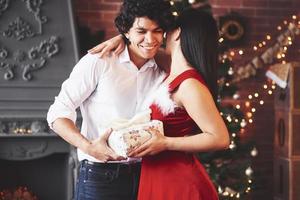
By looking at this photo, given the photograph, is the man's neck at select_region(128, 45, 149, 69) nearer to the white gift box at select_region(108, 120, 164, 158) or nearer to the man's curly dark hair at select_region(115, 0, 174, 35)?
the man's curly dark hair at select_region(115, 0, 174, 35)

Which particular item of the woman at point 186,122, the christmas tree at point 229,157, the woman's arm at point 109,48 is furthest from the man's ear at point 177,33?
the christmas tree at point 229,157

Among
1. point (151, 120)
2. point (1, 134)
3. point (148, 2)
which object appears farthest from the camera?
point (1, 134)

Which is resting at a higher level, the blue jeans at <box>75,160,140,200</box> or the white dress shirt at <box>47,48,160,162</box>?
the white dress shirt at <box>47,48,160,162</box>

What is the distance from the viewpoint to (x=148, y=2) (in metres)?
1.90

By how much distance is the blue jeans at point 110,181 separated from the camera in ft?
6.65

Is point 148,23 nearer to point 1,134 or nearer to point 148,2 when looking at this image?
point 148,2

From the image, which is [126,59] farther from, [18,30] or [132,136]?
[18,30]

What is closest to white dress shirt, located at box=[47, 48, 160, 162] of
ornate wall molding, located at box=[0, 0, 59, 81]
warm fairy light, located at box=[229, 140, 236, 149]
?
ornate wall molding, located at box=[0, 0, 59, 81]

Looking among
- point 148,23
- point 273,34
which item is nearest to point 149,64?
point 148,23

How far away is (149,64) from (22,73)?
1.75 meters

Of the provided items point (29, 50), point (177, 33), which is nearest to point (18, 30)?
point (29, 50)

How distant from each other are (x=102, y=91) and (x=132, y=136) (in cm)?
39

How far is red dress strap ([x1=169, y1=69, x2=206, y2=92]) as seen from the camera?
172 centimetres

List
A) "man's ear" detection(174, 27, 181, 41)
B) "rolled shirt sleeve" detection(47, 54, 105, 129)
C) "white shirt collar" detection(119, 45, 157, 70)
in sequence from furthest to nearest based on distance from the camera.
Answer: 1. "white shirt collar" detection(119, 45, 157, 70)
2. "rolled shirt sleeve" detection(47, 54, 105, 129)
3. "man's ear" detection(174, 27, 181, 41)
